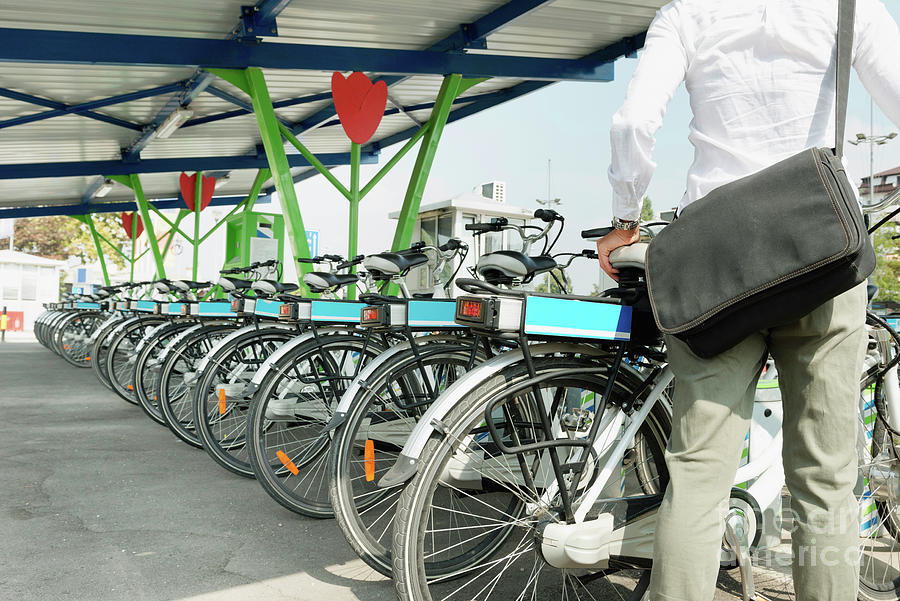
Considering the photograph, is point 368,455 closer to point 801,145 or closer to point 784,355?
point 784,355

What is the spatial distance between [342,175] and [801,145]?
1824 centimetres

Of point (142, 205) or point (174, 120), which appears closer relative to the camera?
point (174, 120)

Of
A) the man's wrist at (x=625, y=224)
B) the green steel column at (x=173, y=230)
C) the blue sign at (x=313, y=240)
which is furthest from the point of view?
the blue sign at (x=313, y=240)

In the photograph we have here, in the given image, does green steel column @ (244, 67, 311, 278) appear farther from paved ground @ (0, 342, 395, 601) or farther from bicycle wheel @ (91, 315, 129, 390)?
paved ground @ (0, 342, 395, 601)

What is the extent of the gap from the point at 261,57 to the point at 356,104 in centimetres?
92

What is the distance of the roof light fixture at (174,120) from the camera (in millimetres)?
8867

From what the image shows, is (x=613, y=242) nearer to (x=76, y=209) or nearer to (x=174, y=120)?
(x=174, y=120)

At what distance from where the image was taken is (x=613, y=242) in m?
1.93

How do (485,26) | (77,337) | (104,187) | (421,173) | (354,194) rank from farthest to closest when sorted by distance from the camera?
(104,187) < (77,337) < (421,173) < (354,194) < (485,26)

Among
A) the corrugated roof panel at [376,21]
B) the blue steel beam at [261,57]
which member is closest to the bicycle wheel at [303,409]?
the corrugated roof panel at [376,21]

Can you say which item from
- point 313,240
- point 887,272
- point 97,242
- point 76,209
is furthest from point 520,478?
point 887,272

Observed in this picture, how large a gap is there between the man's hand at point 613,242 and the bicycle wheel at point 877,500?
1.12 metres

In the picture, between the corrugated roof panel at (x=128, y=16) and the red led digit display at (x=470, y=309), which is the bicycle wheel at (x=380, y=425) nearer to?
the red led digit display at (x=470, y=309)

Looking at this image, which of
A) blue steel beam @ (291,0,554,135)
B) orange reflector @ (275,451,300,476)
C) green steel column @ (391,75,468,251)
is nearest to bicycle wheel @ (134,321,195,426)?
green steel column @ (391,75,468,251)
